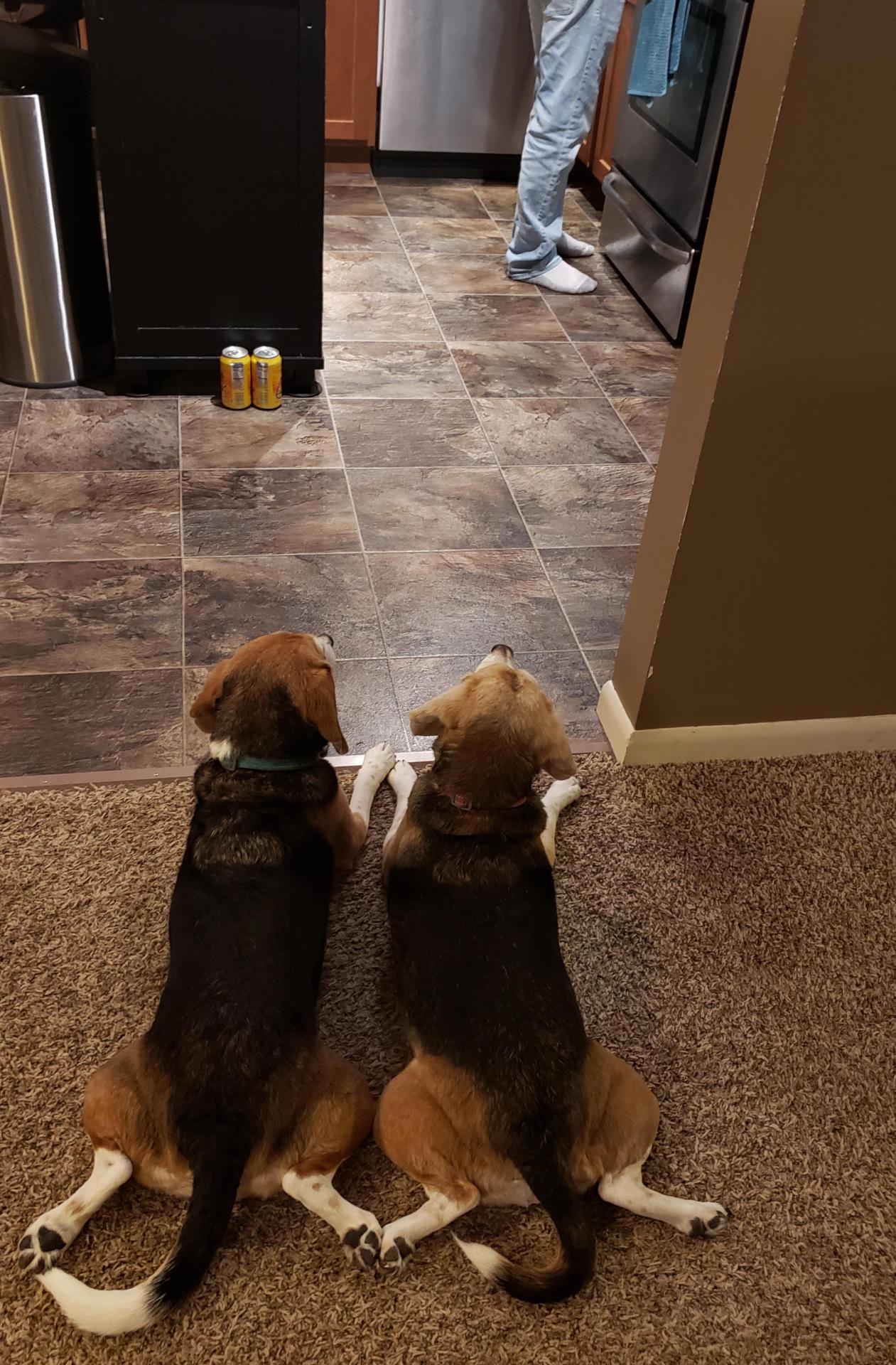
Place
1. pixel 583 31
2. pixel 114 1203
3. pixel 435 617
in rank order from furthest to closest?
pixel 583 31, pixel 435 617, pixel 114 1203

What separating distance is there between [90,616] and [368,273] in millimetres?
2249

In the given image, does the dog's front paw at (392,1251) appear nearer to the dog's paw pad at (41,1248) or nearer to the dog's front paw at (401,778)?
the dog's paw pad at (41,1248)

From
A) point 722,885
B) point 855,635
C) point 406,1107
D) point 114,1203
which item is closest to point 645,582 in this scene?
point 855,635

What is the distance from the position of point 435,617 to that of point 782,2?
1.46 meters

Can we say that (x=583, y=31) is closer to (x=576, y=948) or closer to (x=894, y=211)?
(x=894, y=211)

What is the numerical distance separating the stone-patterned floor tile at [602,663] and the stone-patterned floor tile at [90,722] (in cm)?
93

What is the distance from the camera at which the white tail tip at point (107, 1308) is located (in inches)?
53.0

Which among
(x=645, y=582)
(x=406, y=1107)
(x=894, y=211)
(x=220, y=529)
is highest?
(x=894, y=211)

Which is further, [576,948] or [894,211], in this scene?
[576,948]

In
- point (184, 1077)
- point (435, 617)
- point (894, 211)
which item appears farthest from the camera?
point (435, 617)

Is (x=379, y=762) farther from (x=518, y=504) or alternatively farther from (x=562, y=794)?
(x=518, y=504)

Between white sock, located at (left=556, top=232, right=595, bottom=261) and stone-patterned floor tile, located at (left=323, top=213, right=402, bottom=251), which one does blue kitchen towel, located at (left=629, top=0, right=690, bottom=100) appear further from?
stone-patterned floor tile, located at (left=323, top=213, right=402, bottom=251)

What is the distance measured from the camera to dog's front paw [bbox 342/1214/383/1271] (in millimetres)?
1508

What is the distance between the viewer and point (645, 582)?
2.24 m
